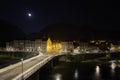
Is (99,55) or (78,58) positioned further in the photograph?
(99,55)

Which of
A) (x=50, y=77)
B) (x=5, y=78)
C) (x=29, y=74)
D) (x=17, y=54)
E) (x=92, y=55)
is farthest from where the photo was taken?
(x=17, y=54)

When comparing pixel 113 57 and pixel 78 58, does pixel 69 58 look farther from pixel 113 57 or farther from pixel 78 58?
pixel 113 57

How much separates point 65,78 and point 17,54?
103247 mm

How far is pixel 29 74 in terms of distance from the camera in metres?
63.0

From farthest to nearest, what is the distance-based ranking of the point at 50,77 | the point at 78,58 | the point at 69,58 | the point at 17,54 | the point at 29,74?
the point at 17,54, the point at 78,58, the point at 69,58, the point at 50,77, the point at 29,74

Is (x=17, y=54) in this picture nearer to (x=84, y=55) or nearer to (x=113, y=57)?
(x=84, y=55)

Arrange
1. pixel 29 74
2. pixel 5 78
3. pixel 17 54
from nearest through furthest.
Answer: pixel 5 78 < pixel 29 74 < pixel 17 54

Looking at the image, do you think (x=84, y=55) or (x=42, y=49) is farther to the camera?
(x=42, y=49)

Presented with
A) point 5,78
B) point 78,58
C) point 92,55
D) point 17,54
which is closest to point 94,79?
point 5,78

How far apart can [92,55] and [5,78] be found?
12260 cm

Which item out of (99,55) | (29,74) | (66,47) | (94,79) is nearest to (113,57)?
(99,55)

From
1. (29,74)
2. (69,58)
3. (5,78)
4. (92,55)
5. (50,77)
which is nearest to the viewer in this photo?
(5,78)

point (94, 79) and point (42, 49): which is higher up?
point (42, 49)

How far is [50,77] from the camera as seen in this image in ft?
290
